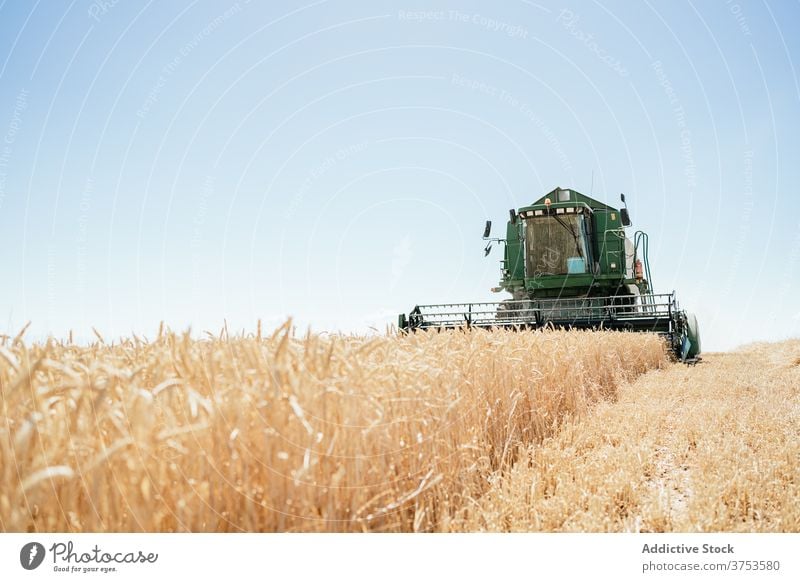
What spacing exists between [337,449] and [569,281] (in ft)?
33.5

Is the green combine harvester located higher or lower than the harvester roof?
lower

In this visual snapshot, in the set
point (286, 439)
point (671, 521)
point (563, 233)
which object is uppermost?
point (563, 233)

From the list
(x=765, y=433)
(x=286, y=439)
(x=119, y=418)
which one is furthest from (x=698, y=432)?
(x=119, y=418)

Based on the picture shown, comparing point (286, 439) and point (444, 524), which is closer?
point (286, 439)

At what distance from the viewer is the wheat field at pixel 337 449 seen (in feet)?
5.62

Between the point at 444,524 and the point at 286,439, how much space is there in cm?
90

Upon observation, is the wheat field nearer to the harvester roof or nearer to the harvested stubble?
the harvested stubble

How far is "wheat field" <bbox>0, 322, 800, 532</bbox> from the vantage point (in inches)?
67.4

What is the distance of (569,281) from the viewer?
11438 millimetres

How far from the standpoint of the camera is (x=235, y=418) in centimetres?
186

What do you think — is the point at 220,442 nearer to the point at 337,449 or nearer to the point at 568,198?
the point at 337,449

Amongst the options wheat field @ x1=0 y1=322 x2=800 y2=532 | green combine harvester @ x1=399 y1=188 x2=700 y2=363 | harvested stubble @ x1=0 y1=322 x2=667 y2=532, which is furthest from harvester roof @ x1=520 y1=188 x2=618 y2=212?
harvested stubble @ x1=0 y1=322 x2=667 y2=532
